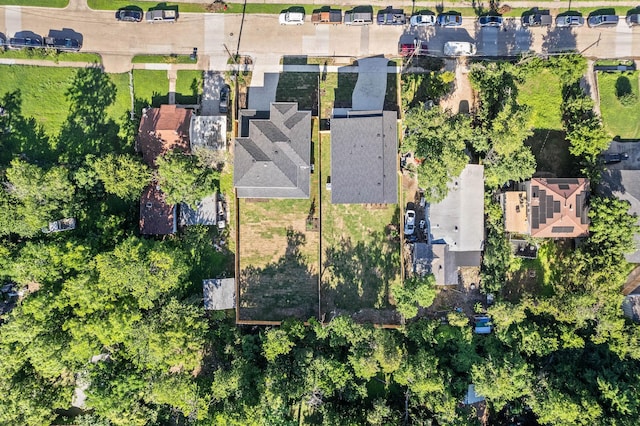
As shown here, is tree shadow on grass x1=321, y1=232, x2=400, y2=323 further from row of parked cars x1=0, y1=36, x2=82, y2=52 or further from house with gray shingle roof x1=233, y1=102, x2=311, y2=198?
row of parked cars x1=0, y1=36, x2=82, y2=52

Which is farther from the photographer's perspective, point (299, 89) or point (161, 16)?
point (299, 89)

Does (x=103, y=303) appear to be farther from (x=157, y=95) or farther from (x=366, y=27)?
(x=366, y=27)

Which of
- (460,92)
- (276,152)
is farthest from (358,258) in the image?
(460,92)

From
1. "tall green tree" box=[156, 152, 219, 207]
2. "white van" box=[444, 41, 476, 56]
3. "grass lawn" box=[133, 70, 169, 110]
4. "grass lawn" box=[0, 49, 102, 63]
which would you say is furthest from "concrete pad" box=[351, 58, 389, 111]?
"grass lawn" box=[0, 49, 102, 63]

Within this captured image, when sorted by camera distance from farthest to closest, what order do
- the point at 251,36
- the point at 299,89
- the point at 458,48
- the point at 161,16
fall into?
the point at 251,36
the point at 299,89
the point at 161,16
the point at 458,48

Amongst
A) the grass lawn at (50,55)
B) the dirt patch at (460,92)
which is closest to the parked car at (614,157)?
the dirt patch at (460,92)

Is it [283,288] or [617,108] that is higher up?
[617,108]

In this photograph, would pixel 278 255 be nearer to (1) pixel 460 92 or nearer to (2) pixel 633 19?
(1) pixel 460 92
